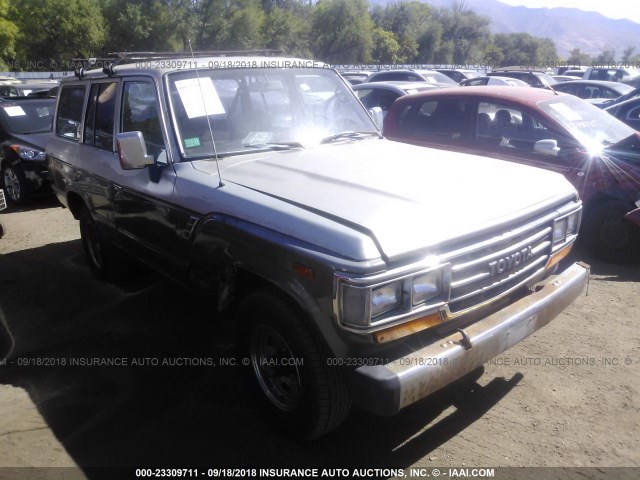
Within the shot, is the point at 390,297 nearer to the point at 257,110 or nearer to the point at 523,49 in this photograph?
the point at 257,110

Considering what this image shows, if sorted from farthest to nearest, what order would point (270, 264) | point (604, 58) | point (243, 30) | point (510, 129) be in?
point (604, 58) < point (243, 30) < point (510, 129) < point (270, 264)

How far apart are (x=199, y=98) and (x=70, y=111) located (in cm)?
235

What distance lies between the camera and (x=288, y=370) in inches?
120

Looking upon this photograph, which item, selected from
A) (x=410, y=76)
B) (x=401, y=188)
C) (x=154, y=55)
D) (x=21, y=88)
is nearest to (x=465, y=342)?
(x=401, y=188)

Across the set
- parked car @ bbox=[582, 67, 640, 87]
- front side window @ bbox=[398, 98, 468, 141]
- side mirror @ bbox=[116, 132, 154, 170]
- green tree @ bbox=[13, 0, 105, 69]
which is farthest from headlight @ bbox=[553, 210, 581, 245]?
green tree @ bbox=[13, 0, 105, 69]

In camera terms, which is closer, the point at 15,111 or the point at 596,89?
the point at 15,111

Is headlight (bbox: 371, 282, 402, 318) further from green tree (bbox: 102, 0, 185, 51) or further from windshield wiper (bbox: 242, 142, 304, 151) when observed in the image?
green tree (bbox: 102, 0, 185, 51)

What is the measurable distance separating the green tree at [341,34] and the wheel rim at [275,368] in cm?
5766

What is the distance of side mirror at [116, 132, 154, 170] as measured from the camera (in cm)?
337

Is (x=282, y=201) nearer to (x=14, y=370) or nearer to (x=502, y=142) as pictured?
(x=14, y=370)

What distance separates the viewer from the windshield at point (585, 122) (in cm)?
588

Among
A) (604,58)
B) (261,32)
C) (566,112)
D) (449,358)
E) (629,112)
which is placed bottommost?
(604,58)

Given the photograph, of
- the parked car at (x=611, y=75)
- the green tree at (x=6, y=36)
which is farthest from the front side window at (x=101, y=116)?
the green tree at (x=6, y=36)

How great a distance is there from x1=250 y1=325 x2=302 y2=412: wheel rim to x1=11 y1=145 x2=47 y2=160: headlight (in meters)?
6.77
